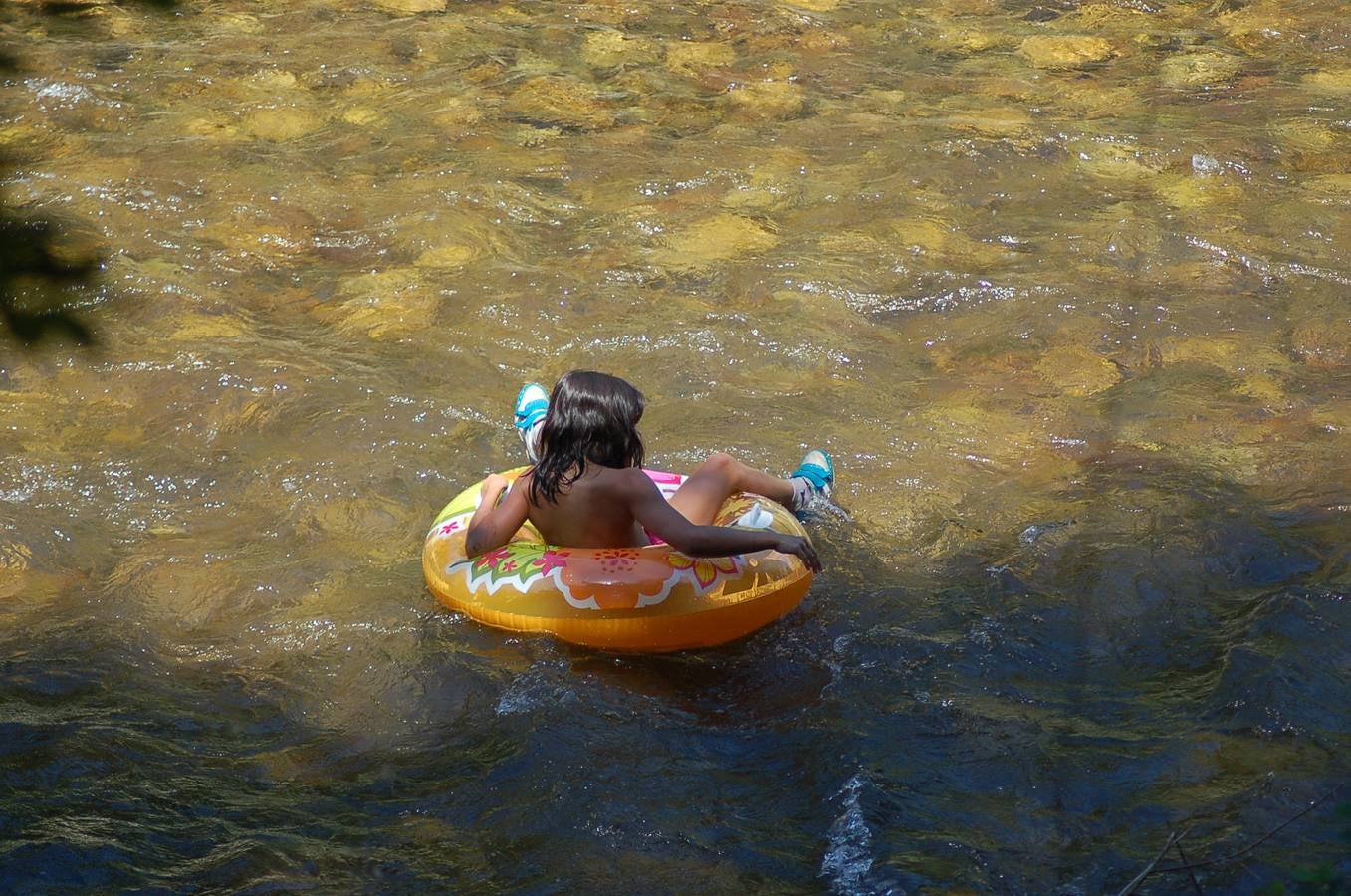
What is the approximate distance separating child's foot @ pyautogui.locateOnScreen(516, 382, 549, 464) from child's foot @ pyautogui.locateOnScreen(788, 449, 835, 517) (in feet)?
3.25

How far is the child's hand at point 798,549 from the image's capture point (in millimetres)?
4168

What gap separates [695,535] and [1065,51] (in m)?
6.71

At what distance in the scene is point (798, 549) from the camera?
4172 mm

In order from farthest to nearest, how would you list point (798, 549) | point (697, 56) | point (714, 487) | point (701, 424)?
point (697, 56) < point (701, 424) < point (714, 487) < point (798, 549)

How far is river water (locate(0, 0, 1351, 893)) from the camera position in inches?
139

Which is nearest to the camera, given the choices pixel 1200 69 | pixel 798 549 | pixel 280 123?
pixel 798 549

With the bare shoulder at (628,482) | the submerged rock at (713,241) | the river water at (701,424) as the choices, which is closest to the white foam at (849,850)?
the river water at (701,424)

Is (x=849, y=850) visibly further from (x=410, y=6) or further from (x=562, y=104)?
(x=410, y=6)

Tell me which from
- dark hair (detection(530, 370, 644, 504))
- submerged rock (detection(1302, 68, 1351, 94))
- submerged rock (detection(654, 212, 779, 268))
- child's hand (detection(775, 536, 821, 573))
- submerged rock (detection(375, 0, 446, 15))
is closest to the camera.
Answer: child's hand (detection(775, 536, 821, 573))

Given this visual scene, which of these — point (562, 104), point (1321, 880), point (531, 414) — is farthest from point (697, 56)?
point (1321, 880)

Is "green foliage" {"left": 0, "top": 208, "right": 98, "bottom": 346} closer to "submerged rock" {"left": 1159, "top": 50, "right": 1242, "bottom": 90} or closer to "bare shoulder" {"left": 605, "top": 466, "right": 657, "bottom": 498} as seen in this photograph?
"bare shoulder" {"left": 605, "top": 466, "right": 657, "bottom": 498}

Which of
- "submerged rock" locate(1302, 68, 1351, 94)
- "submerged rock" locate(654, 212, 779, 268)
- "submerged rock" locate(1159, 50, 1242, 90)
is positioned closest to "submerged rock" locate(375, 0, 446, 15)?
"submerged rock" locate(654, 212, 779, 268)

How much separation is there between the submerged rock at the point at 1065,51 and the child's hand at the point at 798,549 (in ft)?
20.5

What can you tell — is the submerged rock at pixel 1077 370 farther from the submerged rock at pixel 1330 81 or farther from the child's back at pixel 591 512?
the submerged rock at pixel 1330 81
